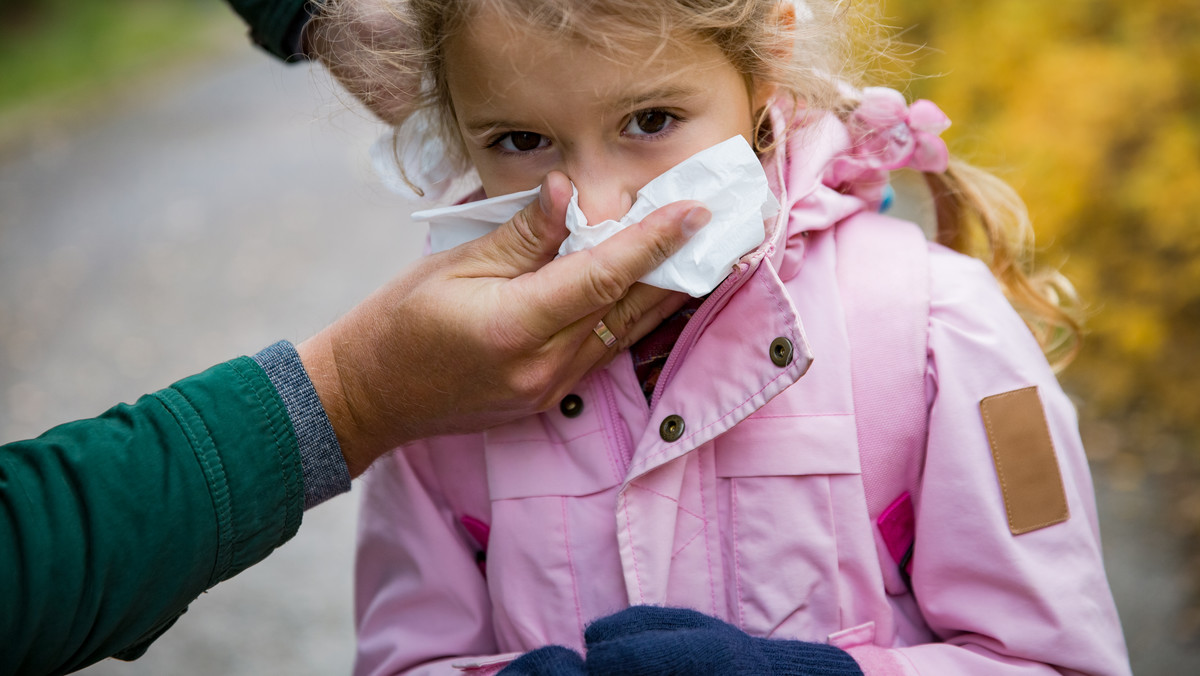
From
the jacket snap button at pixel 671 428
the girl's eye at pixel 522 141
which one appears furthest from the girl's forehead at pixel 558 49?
the jacket snap button at pixel 671 428

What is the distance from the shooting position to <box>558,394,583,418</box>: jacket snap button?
1765mm

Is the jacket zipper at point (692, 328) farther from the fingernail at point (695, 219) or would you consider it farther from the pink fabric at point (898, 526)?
the pink fabric at point (898, 526)

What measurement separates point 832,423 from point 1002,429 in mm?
276

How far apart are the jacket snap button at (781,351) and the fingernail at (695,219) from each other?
0.76 feet

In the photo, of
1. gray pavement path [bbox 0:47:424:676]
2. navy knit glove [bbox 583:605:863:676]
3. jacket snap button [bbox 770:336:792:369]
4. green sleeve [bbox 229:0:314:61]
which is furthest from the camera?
gray pavement path [bbox 0:47:424:676]

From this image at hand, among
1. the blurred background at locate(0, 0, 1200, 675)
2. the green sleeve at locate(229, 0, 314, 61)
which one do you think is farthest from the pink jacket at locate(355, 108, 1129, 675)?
the green sleeve at locate(229, 0, 314, 61)

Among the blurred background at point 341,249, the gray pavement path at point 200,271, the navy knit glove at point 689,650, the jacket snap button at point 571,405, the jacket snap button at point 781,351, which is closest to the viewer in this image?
the navy knit glove at point 689,650

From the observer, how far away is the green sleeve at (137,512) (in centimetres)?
146

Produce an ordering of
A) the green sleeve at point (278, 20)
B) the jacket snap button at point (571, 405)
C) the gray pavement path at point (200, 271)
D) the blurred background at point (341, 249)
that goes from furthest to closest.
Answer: the gray pavement path at point (200, 271), the blurred background at point (341, 249), the green sleeve at point (278, 20), the jacket snap button at point (571, 405)

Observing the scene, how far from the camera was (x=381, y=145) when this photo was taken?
199 centimetres

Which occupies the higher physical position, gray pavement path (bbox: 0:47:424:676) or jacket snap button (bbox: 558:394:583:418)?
jacket snap button (bbox: 558:394:583:418)

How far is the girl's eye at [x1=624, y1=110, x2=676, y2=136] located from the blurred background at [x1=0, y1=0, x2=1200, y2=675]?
76 cm

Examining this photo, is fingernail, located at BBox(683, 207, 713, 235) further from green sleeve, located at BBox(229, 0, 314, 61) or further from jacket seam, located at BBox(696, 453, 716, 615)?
green sleeve, located at BBox(229, 0, 314, 61)

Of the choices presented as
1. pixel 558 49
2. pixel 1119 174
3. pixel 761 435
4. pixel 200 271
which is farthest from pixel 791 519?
pixel 200 271
